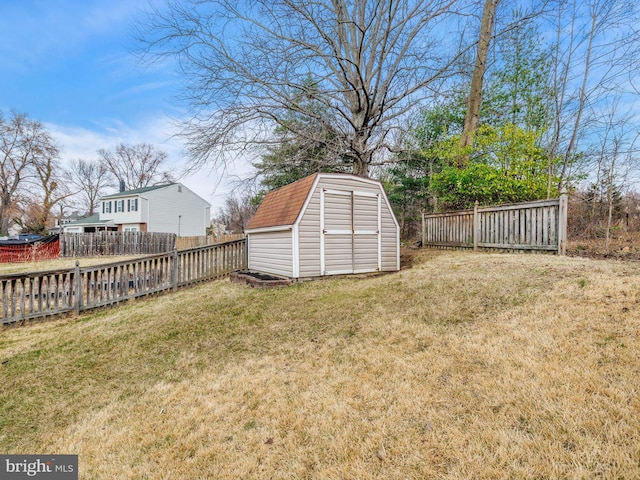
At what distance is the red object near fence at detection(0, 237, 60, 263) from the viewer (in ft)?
55.4

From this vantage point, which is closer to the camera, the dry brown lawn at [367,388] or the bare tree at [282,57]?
the dry brown lawn at [367,388]

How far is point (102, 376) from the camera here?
13.1ft

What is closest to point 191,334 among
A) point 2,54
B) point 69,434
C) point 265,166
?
point 69,434

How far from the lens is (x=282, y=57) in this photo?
977 centimetres

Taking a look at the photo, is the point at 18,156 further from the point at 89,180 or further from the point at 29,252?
the point at 29,252

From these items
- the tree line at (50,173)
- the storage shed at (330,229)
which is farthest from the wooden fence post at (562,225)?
the tree line at (50,173)

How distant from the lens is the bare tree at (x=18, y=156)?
30.1 m

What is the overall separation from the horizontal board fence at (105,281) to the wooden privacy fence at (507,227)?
25.4ft

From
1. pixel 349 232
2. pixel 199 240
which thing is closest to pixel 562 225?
pixel 349 232

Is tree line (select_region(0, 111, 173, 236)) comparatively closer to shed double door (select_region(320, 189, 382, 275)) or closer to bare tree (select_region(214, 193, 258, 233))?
bare tree (select_region(214, 193, 258, 233))

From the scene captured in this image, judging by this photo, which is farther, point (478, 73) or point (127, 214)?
point (127, 214)

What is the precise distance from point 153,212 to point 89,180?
70.2 feet

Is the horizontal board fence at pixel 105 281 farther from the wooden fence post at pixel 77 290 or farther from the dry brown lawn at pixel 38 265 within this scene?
the dry brown lawn at pixel 38 265
